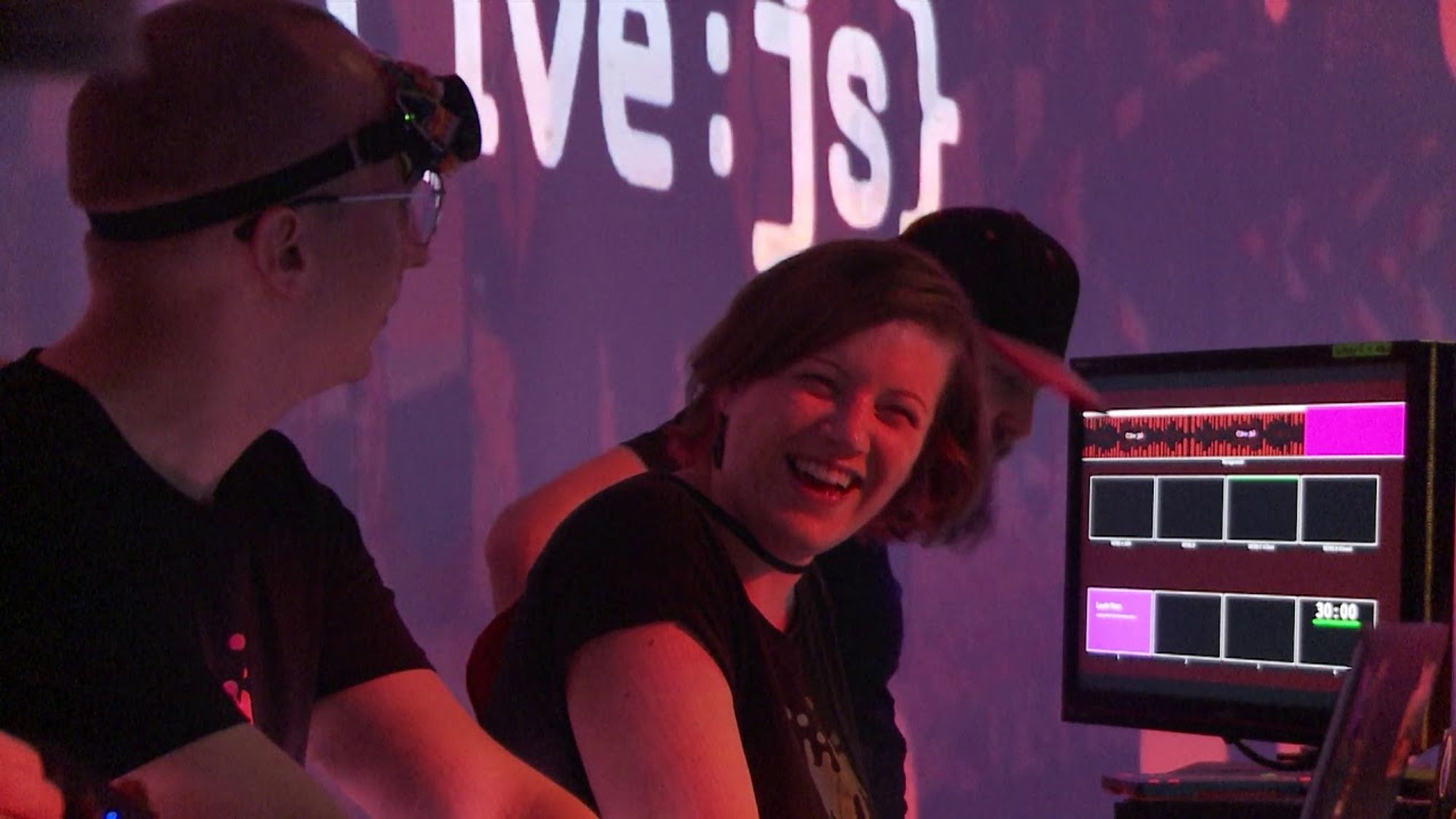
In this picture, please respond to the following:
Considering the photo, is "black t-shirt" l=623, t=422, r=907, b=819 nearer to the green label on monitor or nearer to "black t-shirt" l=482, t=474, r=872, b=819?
"black t-shirt" l=482, t=474, r=872, b=819

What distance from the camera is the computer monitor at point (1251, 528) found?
2.10 meters

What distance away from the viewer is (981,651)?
3.53 m

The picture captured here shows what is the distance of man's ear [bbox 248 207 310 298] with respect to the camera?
98 centimetres

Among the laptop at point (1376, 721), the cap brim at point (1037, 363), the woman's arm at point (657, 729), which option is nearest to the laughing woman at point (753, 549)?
the woman's arm at point (657, 729)

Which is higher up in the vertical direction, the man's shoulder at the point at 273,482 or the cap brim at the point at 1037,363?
the man's shoulder at the point at 273,482

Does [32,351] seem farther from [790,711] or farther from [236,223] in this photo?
[790,711]

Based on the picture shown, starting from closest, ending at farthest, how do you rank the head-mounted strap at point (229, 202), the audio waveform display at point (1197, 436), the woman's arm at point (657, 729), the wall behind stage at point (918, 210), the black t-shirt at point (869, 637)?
the head-mounted strap at point (229, 202)
the woman's arm at point (657, 729)
the black t-shirt at point (869, 637)
the audio waveform display at point (1197, 436)
the wall behind stage at point (918, 210)

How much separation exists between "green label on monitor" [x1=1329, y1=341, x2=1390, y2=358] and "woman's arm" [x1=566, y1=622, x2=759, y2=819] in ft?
3.79

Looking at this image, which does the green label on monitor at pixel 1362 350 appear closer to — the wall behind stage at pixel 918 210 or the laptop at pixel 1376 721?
the laptop at pixel 1376 721

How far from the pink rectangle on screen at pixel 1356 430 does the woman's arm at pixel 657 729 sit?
3.75 ft

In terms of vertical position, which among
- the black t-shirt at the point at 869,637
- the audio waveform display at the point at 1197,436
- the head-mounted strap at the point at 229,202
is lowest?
the black t-shirt at the point at 869,637

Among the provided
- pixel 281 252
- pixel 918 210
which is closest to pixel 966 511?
pixel 281 252

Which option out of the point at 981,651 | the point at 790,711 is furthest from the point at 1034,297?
the point at 981,651

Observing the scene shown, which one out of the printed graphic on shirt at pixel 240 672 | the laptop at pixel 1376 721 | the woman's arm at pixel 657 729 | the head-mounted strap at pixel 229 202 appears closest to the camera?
the head-mounted strap at pixel 229 202
